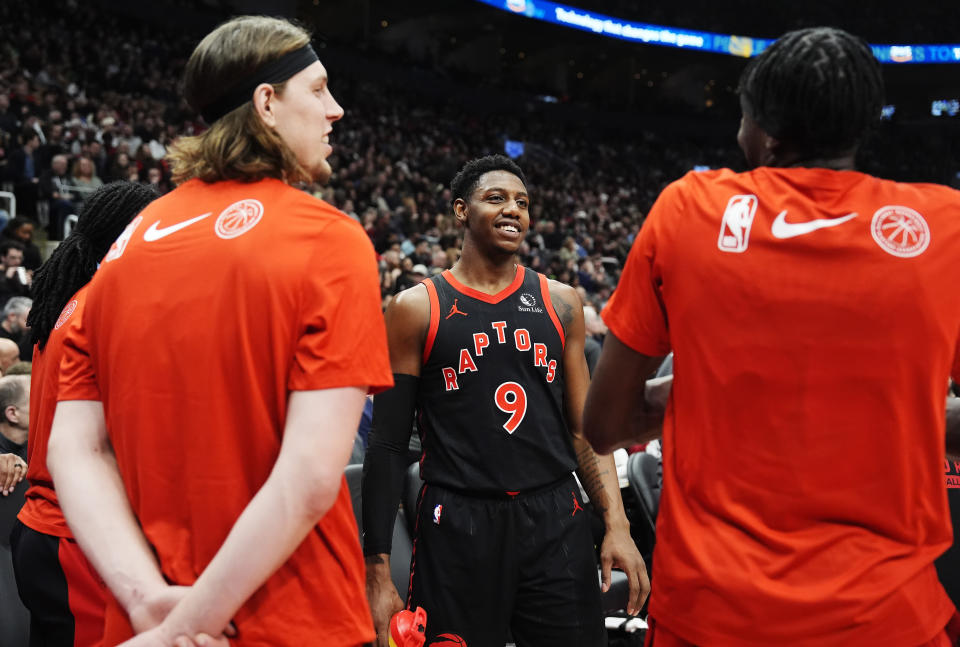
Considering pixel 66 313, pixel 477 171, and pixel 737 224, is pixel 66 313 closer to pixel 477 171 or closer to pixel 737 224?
pixel 477 171

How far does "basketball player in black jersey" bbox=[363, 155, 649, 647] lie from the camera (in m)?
2.66

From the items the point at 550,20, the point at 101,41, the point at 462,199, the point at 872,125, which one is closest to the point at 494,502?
the point at 462,199

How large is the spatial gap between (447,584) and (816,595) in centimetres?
155

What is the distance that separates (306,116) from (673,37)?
27904 millimetres

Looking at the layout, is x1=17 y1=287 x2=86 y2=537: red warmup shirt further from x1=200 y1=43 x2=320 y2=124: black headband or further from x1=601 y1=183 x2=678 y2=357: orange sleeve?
x1=601 y1=183 x2=678 y2=357: orange sleeve

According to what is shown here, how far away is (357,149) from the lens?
18.1 meters

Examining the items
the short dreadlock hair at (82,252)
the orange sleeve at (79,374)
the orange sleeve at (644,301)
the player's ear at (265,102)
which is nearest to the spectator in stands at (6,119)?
the short dreadlock hair at (82,252)

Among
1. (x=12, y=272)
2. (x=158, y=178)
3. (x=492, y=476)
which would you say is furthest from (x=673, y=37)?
(x=492, y=476)

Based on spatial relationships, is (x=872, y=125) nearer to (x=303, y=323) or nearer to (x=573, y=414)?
(x=303, y=323)

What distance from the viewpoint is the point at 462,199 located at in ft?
10.6

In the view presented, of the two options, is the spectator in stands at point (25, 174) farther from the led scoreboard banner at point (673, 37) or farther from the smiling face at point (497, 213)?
the led scoreboard banner at point (673, 37)

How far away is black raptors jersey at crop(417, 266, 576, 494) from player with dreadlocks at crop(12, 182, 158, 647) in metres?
1.04

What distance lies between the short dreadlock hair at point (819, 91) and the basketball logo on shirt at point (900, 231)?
14cm

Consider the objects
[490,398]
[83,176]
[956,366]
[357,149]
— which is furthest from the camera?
[357,149]
